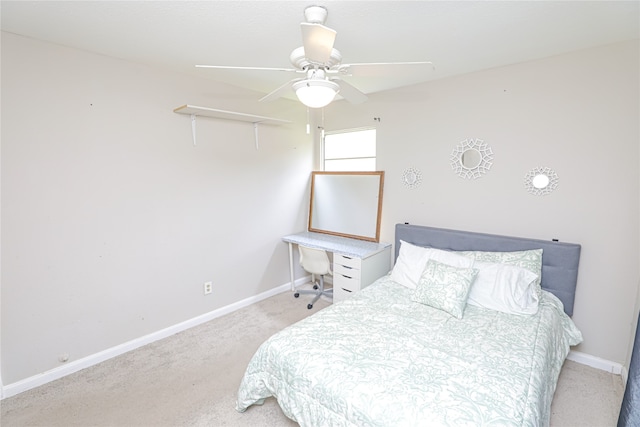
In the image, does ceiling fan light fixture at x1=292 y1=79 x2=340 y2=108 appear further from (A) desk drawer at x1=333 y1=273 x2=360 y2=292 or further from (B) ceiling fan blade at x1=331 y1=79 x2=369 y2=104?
(A) desk drawer at x1=333 y1=273 x2=360 y2=292

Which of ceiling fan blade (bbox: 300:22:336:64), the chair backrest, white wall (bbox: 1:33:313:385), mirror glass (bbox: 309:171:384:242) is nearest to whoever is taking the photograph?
ceiling fan blade (bbox: 300:22:336:64)

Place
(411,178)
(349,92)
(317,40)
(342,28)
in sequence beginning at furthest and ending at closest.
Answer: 1. (411,178)
2. (349,92)
3. (342,28)
4. (317,40)

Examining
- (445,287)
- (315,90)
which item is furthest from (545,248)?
(315,90)

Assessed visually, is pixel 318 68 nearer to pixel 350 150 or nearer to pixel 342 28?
pixel 342 28

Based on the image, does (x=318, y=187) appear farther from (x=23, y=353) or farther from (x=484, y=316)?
(x=23, y=353)

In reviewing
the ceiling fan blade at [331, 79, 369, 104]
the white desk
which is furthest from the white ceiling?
the white desk

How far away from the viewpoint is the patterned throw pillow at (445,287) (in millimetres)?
2246

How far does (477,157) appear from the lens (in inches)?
113

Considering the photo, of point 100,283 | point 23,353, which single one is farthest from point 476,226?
point 23,353

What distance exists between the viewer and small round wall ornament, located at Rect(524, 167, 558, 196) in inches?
99.1

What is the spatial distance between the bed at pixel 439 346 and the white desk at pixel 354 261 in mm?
322

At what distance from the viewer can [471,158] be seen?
291 centimetres

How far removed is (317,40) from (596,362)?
3.13 metres

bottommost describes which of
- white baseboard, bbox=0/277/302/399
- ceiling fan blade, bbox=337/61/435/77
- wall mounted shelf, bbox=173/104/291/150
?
white baseboard, bbox=0/277/302/399
